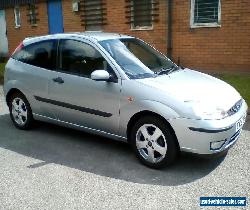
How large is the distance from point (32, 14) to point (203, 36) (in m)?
9.37

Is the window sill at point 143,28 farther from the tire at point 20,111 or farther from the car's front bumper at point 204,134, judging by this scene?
the car's front bumper at point 204,134

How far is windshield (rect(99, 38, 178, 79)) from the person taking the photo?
466 cm

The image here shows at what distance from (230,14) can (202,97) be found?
676 cm

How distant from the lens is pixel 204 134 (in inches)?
154

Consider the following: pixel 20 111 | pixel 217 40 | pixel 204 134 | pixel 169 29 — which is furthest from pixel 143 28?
pixel 204 134

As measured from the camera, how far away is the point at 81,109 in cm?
495

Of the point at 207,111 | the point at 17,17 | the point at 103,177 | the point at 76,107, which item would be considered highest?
the point at 17,17

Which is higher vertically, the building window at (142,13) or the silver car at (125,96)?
the building window at (142,13)

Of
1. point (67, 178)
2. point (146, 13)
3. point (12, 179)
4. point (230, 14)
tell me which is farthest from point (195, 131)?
point (146, 13)

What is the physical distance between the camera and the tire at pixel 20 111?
19.3 ft

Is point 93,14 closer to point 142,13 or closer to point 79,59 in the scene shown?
point 142,13

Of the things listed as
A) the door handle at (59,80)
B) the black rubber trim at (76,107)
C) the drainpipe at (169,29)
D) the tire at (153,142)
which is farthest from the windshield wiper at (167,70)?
the drainpipe at (169,29)

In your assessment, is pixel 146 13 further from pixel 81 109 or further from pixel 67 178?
pixel 67 178

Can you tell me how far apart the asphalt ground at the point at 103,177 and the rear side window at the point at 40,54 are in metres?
1.28
